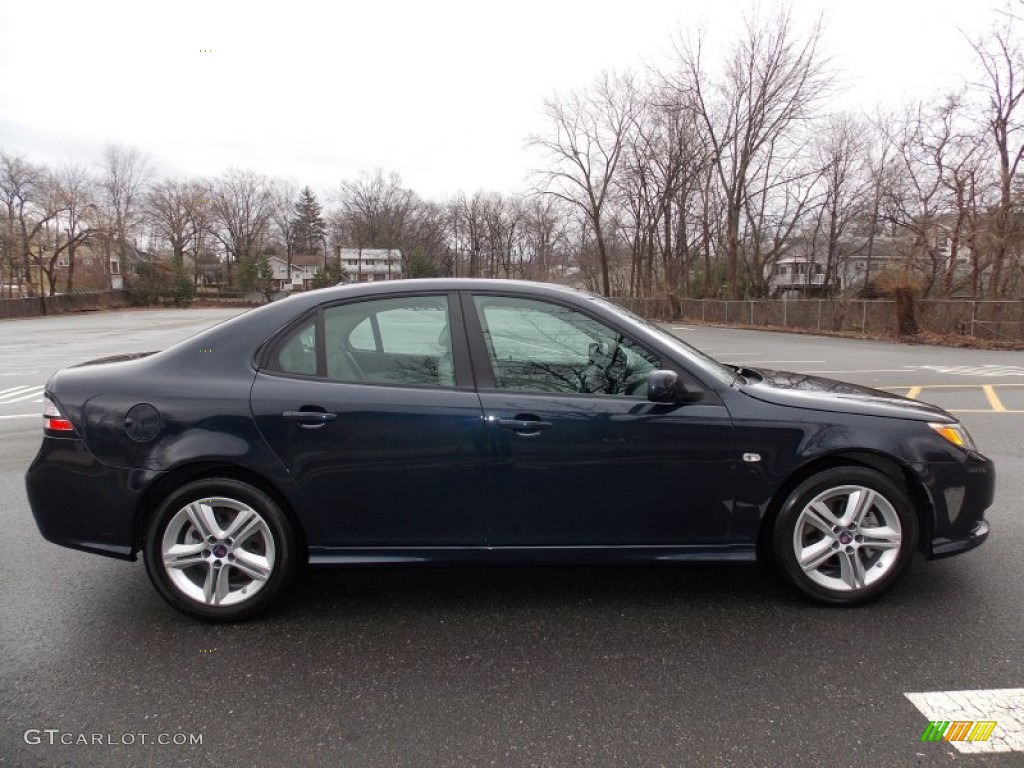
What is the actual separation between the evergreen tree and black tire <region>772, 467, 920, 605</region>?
351ft

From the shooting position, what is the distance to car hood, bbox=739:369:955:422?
3004mm

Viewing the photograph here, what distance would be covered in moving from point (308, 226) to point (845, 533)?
109545 mm

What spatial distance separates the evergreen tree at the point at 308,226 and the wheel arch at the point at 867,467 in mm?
106819

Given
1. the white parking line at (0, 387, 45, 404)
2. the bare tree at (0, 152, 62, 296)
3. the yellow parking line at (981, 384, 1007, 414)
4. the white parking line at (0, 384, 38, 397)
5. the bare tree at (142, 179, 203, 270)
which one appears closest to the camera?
the yellow parking line at (981, 384, 1007, 414)

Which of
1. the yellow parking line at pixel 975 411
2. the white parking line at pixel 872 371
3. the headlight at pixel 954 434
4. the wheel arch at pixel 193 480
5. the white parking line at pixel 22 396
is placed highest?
the headlight at pixel 954 434

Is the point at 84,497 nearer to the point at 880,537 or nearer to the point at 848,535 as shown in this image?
the point at 848,535

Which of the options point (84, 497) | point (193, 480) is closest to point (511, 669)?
point (193, 480)

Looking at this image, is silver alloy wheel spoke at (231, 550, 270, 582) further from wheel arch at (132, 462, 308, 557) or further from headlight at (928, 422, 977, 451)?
headlight at (928, 422, 977, 451)

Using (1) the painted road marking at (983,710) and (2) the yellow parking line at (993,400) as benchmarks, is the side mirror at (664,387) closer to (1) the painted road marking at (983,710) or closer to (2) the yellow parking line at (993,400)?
(1) the painted road marking at (983,710)

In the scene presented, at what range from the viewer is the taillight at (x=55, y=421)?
291 centimetres

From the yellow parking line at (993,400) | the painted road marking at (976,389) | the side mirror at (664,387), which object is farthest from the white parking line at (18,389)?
the yellow parking line at (993,400)

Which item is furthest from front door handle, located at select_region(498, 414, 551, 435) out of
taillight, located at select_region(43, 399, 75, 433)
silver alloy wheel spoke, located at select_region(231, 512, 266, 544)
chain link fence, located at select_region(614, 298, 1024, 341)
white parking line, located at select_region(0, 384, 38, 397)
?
chain link fence, located at select_region(614, 298, 1024, 341)

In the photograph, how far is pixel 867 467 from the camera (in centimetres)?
301

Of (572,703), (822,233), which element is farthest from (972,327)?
(822,233)
